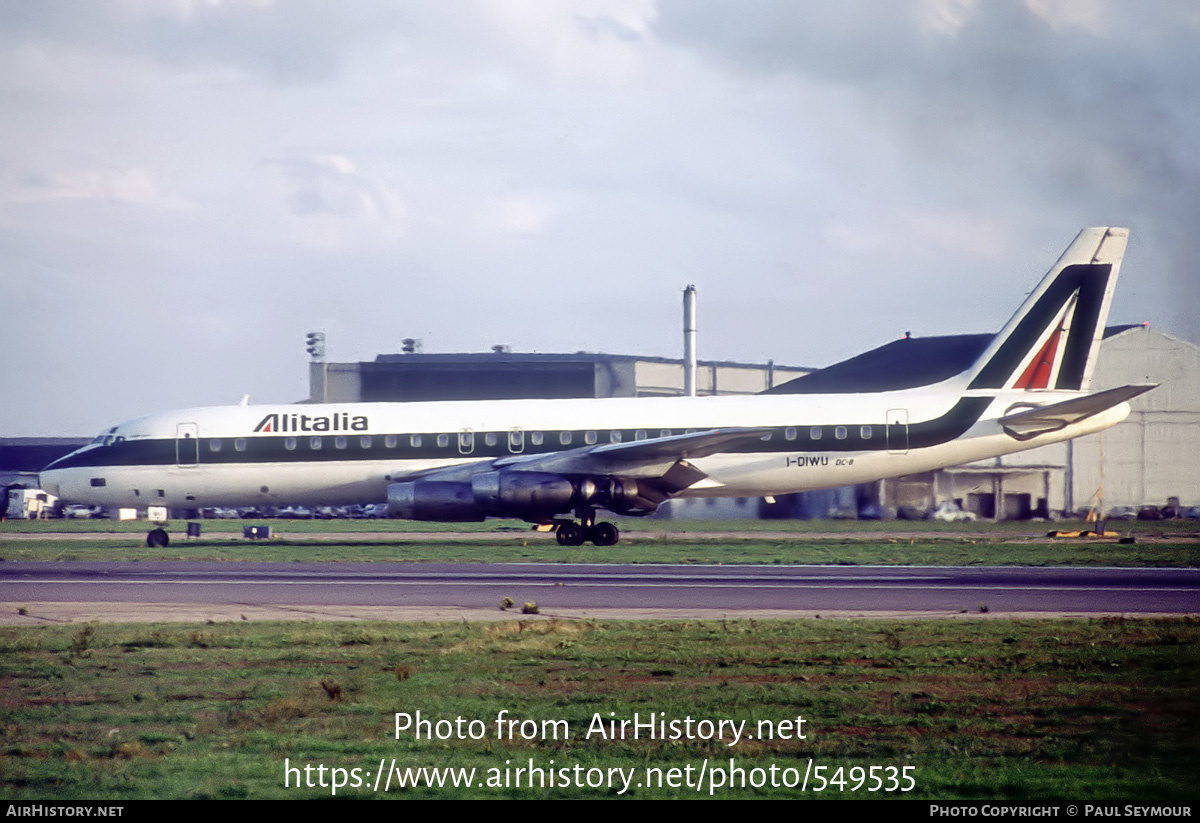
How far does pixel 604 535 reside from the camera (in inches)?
1300

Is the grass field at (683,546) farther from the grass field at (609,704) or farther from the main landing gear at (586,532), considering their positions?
the grass field at (609,704)

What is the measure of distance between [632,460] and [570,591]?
1237cm

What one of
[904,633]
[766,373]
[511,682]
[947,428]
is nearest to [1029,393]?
[947,428]

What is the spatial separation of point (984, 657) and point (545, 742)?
20.1 ft

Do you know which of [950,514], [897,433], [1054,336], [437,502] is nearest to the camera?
[437,502]

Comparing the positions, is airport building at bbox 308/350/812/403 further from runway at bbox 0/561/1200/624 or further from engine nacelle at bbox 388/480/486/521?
runway at bbox 0/561/1200/624

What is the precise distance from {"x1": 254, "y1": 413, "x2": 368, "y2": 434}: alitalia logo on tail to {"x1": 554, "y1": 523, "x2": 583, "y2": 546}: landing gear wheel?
6.49 metres

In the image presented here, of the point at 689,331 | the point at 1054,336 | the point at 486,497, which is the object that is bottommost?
the point at 486,497

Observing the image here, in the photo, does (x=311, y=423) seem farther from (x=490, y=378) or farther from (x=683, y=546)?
(x=490, y=378)

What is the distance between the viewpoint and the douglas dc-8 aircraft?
3316 cm

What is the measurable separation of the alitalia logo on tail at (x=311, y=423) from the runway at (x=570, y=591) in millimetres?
8059

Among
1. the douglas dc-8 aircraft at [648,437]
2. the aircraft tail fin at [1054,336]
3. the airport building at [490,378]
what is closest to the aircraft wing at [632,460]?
the douglas dc-8 aircraft at [648,437]

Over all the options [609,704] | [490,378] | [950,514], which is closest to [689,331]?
[490,378]

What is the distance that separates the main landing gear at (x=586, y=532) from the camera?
32.8m
